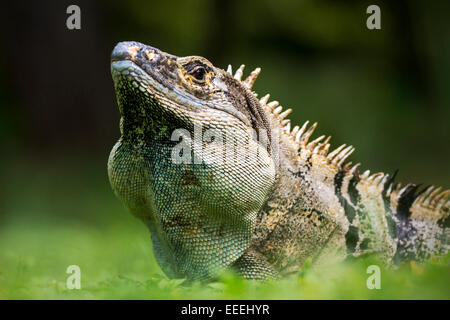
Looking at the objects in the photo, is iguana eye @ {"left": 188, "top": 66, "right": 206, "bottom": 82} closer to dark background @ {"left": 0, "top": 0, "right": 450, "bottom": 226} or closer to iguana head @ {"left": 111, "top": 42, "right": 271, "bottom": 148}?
iguana head @ {"left": 111, "top": 42, "right": 271, "bottom": 148}

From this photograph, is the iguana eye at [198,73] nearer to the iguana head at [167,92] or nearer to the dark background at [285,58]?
the iguana head at [167,92]

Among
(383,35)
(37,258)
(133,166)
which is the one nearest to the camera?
(133,166)

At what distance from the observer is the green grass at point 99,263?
9.32 ft

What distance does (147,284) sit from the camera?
323 centimetres

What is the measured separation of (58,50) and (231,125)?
8.62m

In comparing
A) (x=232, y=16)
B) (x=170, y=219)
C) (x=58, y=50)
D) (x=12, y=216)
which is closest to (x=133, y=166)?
(x=170, y=219)

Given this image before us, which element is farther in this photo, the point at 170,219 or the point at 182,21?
the point at 182,21

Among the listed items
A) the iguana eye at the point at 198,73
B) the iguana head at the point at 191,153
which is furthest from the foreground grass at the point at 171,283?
the iguana eye at the point at 198,73

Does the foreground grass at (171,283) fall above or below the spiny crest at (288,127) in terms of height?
below

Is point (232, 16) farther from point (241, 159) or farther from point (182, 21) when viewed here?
point (241, 159)

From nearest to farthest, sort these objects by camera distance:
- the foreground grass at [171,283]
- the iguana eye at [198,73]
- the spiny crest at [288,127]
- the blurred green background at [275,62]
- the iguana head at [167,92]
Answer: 1. the foreground grass at [171,283]
2. the iguana head at [167,92]
3. the iguana eye at [198,73]
4. the spiny crest at [288,127]
5. the blurred green background at [275,62]

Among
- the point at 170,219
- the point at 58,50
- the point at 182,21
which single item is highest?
the point at 182,21

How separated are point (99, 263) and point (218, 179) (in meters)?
2.54
